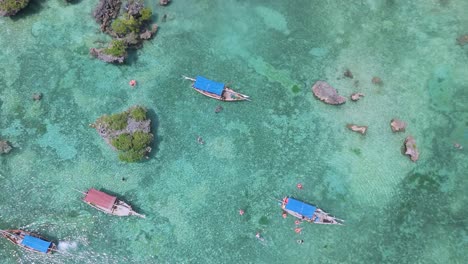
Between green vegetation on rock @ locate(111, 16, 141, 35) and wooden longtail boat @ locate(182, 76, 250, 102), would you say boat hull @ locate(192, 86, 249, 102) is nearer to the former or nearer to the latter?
wooden longtail boat @ locate(182, 76, 250, 102)

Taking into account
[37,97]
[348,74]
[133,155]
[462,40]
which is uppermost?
[462,40]

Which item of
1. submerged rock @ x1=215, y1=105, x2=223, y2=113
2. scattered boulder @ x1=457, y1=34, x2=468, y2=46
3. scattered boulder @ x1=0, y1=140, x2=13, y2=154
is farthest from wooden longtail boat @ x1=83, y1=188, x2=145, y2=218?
scattered boulder @ x1=457, y1=34, x2=468, y2=46

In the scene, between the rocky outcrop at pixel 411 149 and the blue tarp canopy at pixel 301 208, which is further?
the rocky outcrop at pixel 411 149

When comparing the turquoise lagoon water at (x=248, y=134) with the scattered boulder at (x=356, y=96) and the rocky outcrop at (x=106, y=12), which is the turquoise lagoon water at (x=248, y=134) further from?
the rocky outcrop at (x=106, y=12)

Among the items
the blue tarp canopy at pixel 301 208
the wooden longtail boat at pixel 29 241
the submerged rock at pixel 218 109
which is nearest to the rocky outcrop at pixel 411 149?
the blue tarp canopy at pixel 301 208

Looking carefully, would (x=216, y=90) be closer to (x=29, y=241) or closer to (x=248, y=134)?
(x=248, y=134)

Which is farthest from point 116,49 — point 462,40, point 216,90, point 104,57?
point 462,40

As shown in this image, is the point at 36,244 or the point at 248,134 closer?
the point at 36,244

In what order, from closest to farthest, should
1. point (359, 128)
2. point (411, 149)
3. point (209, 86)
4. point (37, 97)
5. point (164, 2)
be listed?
point (411, 149), point (359, 128), point (209, 86), point (37, 97), point (164, 2)

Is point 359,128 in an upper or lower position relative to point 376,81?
lower
